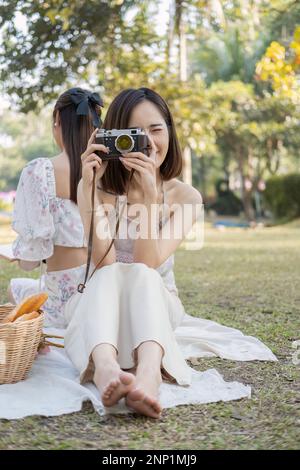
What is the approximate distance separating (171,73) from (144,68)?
1278 millimetres

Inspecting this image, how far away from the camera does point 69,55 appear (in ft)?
28.7

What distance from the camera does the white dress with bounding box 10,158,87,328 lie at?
328 centimetres

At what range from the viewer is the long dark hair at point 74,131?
3299 mm

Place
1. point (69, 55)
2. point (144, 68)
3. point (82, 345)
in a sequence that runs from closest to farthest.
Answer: point (82, 345) → point (69, 55) → point (144, 68)

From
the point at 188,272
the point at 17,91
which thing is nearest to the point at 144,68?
the point at 17,91

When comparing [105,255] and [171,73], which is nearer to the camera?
[105,255]

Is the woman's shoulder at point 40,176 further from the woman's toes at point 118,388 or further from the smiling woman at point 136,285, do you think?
the woman's toes at point 118,388

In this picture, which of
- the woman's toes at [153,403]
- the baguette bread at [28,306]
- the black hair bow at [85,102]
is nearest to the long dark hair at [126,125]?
the black hair bow at [85,102]

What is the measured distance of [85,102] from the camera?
322cm

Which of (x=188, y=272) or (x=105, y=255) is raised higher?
(x=105, y=255)

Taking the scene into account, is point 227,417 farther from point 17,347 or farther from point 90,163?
point 90,163

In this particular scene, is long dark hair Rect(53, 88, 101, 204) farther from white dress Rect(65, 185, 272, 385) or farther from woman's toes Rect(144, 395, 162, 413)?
woman's toes Rect(144, 395, 162, 413)

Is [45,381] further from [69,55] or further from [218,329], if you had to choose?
[69,55]

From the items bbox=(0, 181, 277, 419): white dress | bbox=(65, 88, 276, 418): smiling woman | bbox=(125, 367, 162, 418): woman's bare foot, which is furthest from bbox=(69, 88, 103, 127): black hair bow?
bbox=(125, 367, 162, 418): woman's bare foot
